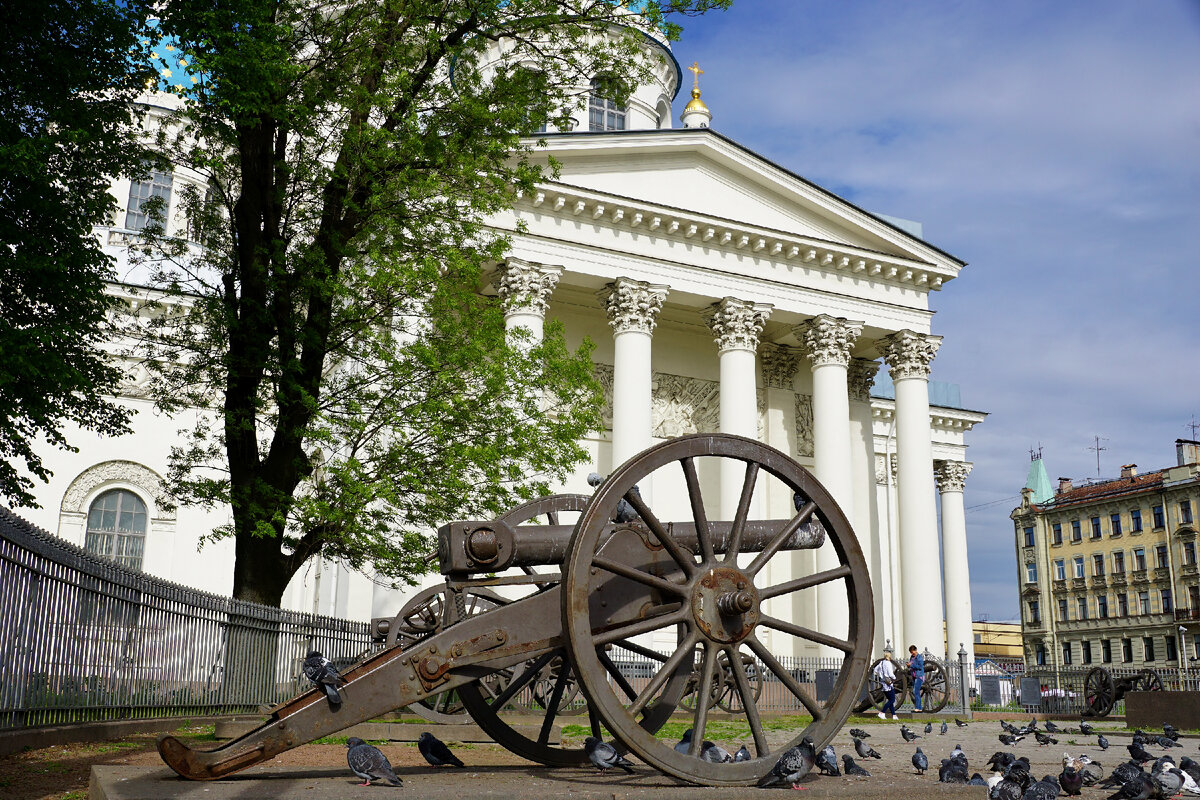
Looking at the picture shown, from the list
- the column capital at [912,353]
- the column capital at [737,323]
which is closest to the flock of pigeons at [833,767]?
the column capital at [737,323]

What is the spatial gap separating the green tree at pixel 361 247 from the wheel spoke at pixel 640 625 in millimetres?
8386

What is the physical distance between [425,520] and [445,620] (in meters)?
7.92

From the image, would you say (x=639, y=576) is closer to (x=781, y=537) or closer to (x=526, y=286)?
(x=781, y=537)

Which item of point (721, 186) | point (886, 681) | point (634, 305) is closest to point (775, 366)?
point (721, 186)

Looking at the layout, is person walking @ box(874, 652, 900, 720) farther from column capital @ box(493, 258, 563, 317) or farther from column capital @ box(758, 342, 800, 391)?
column capital @ box(758, 342, 800, 391)

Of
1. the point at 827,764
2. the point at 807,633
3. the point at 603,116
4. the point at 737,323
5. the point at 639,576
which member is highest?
the point at 603,116

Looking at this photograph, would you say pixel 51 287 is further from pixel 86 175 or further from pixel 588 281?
pixel 588 281

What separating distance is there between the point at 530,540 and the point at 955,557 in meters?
35.0

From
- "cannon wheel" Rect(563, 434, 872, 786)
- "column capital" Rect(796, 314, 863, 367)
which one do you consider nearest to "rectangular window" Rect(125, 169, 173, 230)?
"column capital" Rect(796, 314, 863, 367)

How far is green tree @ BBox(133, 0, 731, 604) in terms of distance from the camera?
12500 mm

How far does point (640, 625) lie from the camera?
183 inches

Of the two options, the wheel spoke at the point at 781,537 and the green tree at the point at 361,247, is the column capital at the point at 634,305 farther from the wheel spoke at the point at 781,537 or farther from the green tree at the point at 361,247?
the wheel spoke at the point at 781,537

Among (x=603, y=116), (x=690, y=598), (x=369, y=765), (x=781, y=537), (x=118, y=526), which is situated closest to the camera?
(x=369, y=765)

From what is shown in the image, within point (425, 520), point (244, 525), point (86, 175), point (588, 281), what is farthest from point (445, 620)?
point (588, 281)
